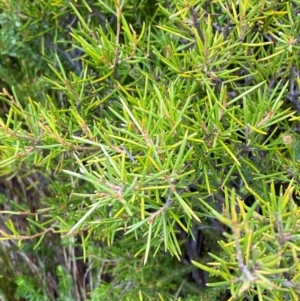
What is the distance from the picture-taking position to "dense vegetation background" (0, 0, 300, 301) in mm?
626

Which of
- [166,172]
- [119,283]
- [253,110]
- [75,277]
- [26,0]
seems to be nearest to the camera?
[166,172]

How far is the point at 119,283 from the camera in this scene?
1161 mm

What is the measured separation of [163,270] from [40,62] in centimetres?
58

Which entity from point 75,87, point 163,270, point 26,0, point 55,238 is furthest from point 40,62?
point 163,270

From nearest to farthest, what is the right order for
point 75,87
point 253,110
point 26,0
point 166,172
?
point 166,172, point 253,110, point 75,87, point 26,0

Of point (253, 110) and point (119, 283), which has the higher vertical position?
point (253, 110)

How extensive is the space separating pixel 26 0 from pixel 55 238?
0.64 meters

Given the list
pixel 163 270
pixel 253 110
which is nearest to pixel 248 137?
pixel 253 110

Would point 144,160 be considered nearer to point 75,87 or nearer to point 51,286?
point 75,87

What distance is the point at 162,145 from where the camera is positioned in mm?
681

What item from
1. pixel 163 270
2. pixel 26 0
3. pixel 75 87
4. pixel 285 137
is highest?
pixel 26 0

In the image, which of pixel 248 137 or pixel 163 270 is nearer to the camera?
pixel 248 137

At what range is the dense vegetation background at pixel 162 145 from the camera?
24.6 inches

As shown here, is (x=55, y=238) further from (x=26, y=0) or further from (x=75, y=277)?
(x=26, y=0)
